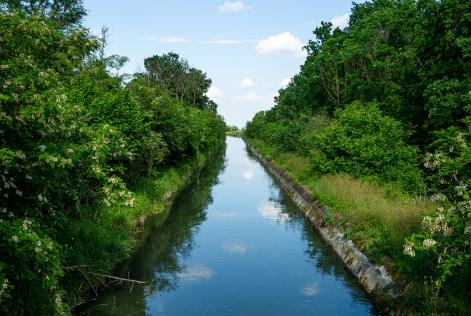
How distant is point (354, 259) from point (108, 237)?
8781 mm

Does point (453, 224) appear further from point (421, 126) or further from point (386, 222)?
point (421, 126)

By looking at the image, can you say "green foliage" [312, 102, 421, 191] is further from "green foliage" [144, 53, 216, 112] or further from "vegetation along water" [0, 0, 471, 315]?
"green foliage" [144, 53, 216, 112]

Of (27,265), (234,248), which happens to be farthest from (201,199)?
(27,265)

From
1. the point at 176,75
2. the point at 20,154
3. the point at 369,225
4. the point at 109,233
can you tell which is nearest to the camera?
the point at 20,154

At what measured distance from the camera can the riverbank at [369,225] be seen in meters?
12.6

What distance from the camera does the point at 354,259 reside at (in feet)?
51.6

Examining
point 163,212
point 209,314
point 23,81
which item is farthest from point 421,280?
point 163,212

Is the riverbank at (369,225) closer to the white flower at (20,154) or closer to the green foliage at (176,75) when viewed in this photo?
the white flower at (20,154)

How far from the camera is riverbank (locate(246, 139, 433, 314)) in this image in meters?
12.6

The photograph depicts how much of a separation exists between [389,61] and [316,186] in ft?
44.4

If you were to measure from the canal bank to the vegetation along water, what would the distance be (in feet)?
0.76

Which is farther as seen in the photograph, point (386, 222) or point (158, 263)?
point (158, 263)

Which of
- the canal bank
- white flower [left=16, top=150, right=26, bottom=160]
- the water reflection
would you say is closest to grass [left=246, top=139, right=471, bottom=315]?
the canal bank

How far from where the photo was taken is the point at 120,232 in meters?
16.5
